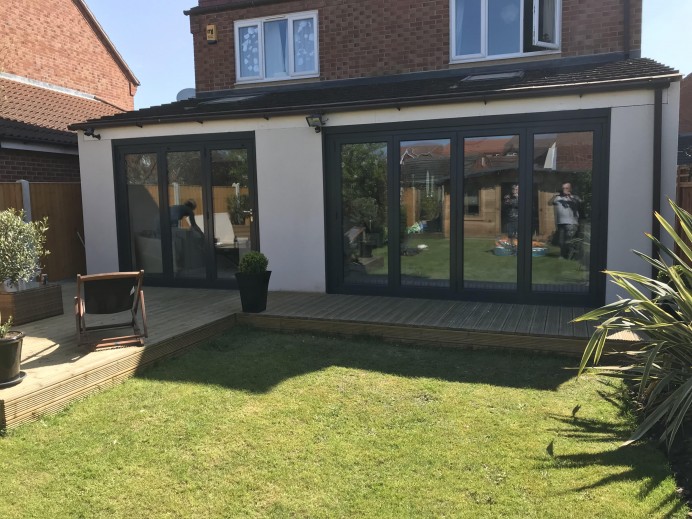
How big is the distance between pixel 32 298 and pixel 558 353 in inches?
248

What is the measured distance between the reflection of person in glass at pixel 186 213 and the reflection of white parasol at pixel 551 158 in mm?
5452

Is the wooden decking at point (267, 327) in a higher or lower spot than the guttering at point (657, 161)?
lower

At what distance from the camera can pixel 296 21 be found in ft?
34.9

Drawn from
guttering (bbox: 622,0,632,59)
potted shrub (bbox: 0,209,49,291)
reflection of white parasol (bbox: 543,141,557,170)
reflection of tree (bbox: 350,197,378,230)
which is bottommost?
potted shrub (bbox: 0,209,49,291)

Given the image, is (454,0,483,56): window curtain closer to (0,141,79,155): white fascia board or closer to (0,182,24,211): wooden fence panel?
(0,141,79,155): white fascia board

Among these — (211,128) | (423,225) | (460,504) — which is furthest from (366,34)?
(460,504)

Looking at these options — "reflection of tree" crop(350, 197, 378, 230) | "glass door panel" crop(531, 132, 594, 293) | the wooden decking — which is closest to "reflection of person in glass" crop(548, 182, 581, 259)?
"glass door panel" crop(531, 132, 594, 293)

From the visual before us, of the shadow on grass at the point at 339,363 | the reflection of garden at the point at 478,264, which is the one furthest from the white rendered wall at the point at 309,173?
the shadow on grass at the point at 339,363

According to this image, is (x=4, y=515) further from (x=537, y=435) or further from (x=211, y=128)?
(x=211, y=128)

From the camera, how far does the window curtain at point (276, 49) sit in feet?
35.3

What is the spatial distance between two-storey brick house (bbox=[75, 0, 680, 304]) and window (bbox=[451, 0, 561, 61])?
0.02m

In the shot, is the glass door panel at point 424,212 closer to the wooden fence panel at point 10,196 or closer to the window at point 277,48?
the window at point 277,48

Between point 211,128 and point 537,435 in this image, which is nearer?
point 537,435

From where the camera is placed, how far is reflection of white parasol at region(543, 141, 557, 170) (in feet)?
22.8
